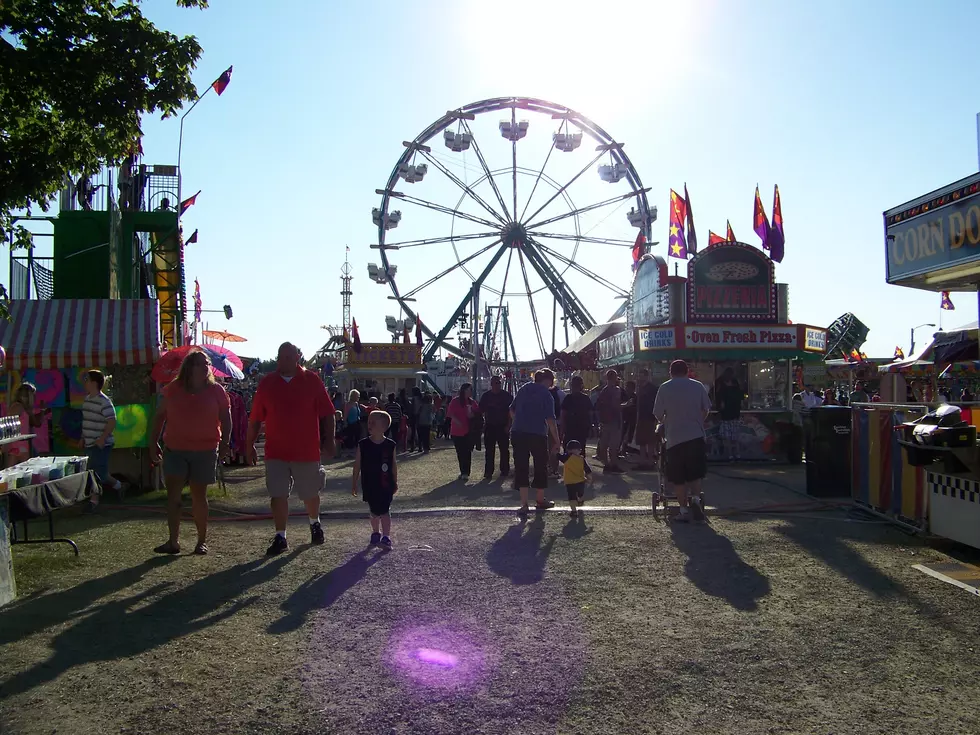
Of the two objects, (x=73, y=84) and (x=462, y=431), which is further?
(x=462, y=431)

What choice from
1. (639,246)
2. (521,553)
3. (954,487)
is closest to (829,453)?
(954,487)

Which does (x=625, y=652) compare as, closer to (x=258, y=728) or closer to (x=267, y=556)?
(x=258, y=728)

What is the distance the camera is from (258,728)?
3.24 metres

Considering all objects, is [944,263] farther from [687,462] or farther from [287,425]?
[287,425]

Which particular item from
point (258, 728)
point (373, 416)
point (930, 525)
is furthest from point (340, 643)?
point (930, 525)

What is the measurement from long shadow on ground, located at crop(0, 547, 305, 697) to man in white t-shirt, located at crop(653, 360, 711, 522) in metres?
3.85

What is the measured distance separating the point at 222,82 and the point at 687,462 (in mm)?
10378

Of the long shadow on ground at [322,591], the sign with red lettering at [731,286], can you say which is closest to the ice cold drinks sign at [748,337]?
the sign with red lettering at [731,286]

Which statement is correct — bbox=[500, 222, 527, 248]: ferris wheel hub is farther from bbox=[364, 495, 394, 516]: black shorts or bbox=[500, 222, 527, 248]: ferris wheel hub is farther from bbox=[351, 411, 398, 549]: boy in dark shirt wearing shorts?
bbox=[364, 495, 394, 516]: black shorts

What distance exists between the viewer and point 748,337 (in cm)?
1521

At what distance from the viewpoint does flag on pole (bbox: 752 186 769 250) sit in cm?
1756

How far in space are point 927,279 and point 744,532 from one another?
3.14m

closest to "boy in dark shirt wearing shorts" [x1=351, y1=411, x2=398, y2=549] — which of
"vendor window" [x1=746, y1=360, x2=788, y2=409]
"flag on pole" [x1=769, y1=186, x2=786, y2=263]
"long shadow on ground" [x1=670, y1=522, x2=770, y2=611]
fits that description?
"long shadow on ground" [x1=670, y1=522, x2=770, y2=611]

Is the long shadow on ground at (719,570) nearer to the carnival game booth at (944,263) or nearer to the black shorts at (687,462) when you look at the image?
the black shorts at (687,462)
